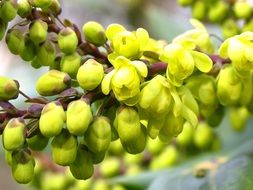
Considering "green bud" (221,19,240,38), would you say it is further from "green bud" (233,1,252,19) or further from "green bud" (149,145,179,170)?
"green bud" (149,145,179,170)

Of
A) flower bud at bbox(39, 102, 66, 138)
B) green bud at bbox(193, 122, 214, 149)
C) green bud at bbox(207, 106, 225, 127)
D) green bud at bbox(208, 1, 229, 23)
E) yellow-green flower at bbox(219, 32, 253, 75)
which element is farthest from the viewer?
green bud at bbox(193, 122, 214, 149)

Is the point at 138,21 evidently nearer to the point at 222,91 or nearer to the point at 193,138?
the point at 193,138

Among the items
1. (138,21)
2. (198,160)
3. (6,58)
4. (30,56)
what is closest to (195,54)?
(30,56)

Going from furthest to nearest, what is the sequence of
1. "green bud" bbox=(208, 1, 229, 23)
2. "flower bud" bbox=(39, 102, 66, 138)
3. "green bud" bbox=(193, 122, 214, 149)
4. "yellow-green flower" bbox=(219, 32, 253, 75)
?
"green bud" bbox=(193, 122, 214, 149) < "green bud" bbox=(208, 1, 229, 23) < "yellow-green flower" bbox=(219, 32, 253, 75) < "flower bud" bbox=(39, 102, 66, 138)

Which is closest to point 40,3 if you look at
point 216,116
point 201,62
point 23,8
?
point 23,8

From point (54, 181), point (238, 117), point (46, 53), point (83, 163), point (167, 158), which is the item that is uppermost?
point (46, 53)

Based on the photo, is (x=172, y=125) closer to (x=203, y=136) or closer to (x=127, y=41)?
(x=127, y=41)

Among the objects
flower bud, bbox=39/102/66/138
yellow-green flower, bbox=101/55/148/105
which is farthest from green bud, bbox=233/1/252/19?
flower bud, bbox=39/102/66/138
